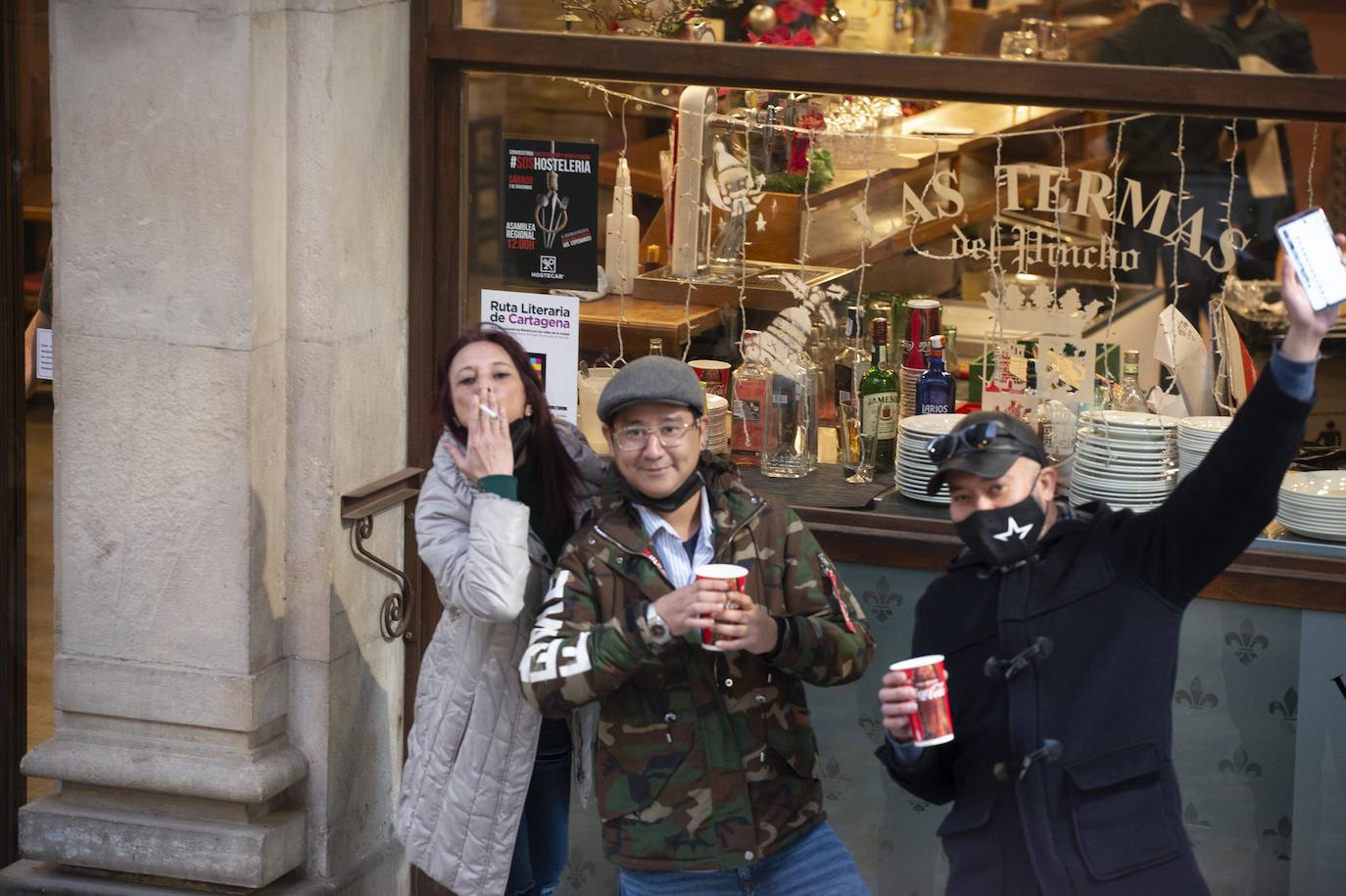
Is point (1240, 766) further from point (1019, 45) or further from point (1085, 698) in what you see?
point (1019, 45)

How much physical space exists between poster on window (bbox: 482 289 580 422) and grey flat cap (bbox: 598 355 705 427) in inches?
52.7

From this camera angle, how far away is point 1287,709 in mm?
4590

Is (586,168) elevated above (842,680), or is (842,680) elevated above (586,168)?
(586,168)

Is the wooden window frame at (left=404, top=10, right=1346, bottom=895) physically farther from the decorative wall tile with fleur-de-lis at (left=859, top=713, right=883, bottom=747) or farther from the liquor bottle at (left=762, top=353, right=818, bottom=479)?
the decorative wall tile with fleur-de-lis at (left=859, top=713, right=883, bottom=747)

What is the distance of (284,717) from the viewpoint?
4832 millimetres

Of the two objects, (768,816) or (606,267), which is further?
(606,267)

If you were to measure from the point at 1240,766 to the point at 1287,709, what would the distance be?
201 mm

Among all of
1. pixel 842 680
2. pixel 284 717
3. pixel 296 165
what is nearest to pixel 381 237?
pixel 296 165

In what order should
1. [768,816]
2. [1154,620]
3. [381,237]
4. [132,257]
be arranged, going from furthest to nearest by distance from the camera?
[381,237]
[132,257]
[768,816]
[1154,620]

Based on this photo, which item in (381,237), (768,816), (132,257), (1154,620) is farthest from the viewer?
(381,237)

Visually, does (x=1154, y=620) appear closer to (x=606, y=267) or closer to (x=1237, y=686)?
(x=1237, y=686)

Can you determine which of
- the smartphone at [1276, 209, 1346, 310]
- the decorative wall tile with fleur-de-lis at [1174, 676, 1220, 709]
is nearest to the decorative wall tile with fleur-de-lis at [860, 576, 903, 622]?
the decorative wall tile with fleur-de-lis at [1174, 676, 1220, 709]

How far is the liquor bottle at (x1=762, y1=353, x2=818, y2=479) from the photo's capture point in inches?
203

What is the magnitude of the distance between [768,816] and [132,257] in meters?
2.20
